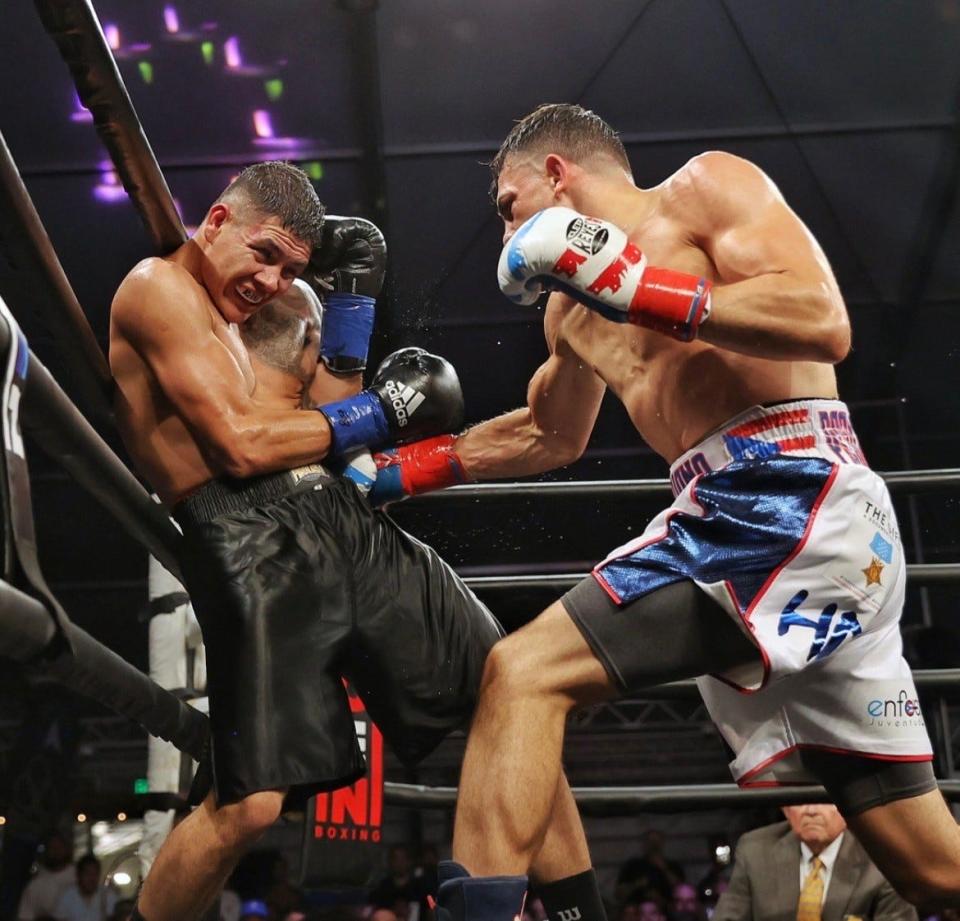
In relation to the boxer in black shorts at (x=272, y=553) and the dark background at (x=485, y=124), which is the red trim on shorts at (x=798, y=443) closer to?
the boxer in black shorts at (x=272, y=553)

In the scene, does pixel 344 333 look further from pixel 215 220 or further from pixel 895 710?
pixel 895 710

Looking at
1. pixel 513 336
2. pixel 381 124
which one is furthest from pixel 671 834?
pixel 381 124

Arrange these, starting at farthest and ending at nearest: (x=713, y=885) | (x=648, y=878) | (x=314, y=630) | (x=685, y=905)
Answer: (x=713, y=885)
(x=648, y=878)
(x=685, y=905)
(x=314, y=630)

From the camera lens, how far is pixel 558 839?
1650 mm

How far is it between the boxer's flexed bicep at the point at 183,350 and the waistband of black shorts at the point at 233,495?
56 mm

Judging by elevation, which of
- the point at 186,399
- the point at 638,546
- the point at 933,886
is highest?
the point at 186,399

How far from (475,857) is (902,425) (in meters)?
7.57

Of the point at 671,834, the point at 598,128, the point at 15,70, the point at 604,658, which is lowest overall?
the point at 604,658

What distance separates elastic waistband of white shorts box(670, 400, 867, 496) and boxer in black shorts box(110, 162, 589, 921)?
42cm

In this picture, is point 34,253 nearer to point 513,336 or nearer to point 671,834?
point 513,336

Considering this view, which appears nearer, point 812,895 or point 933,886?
point 933,886

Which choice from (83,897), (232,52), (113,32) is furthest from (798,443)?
(83,897)

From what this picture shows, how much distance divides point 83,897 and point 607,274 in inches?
200

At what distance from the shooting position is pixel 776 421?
151cm
